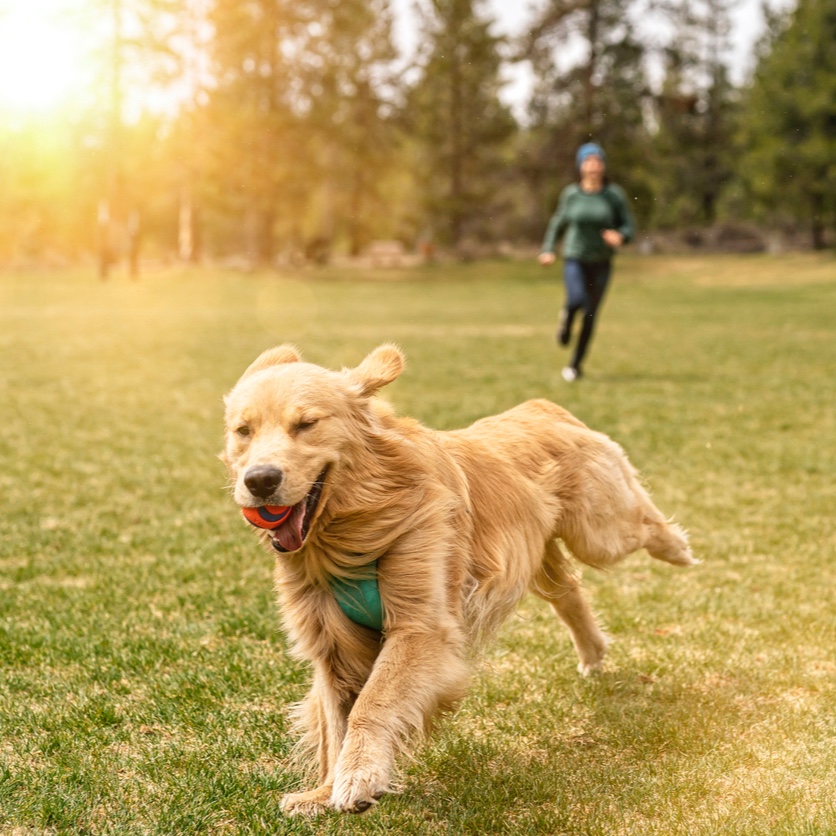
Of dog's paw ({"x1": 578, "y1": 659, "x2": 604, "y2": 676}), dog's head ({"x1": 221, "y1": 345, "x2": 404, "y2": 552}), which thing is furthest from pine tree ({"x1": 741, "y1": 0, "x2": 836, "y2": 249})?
dog's head ({"x1": 221, "y1": 345, "x2": 404, "y2": 552})

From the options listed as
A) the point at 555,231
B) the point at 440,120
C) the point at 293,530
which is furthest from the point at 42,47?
the point at 293,530

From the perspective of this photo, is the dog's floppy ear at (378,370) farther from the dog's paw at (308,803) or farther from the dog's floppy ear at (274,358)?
the dog's paw at (308,803)

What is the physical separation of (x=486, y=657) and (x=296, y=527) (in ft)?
Result: 3.92

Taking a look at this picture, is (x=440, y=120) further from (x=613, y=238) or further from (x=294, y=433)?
(x=294, y=433)

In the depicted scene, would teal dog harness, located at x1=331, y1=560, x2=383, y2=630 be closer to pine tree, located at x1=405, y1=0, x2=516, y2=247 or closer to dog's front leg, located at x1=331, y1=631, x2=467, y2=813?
dog's front leg, located at x1=331, y1=631, x2=467, y2=813

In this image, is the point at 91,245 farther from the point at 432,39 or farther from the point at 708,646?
the point at 708,646

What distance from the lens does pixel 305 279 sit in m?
45.8

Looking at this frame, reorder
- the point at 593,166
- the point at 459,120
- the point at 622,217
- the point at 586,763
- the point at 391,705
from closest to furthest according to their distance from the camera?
the point at 391,705, the point at 586,763, the point at 593,166, the point at 622,217, the point at 459,120

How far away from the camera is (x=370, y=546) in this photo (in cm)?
328

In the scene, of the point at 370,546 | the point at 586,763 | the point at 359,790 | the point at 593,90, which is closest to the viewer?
the point at 359,790

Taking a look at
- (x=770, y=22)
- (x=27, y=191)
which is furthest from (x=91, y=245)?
(x=770, y=22)

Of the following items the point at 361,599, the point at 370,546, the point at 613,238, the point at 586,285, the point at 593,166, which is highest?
the point at 593,166

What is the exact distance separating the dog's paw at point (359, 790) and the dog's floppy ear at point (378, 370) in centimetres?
126

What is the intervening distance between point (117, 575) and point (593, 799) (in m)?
3.56
